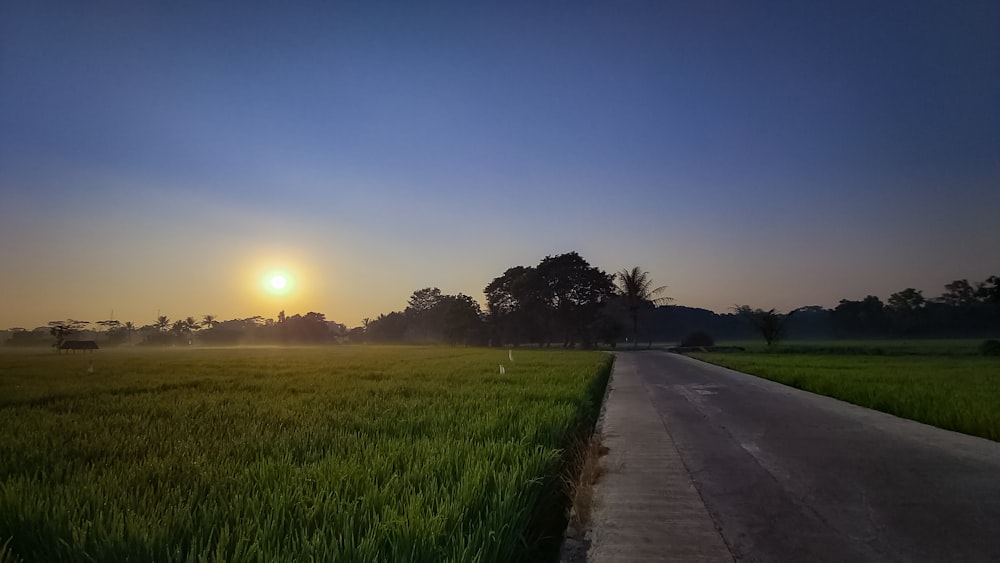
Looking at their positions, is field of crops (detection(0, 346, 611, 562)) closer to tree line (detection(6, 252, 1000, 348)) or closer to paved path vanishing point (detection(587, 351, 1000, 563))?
paved path vanishing point (detection(587, 351, 1000, 563))

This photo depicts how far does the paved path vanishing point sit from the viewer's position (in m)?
2.87

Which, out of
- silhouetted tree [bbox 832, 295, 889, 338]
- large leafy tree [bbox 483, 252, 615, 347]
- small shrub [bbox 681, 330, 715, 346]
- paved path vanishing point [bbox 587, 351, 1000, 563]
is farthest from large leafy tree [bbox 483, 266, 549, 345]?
silhouetted tree [bbox 832, 295, 889, 338]

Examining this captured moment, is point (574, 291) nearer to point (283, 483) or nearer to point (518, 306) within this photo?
point (518, 306)

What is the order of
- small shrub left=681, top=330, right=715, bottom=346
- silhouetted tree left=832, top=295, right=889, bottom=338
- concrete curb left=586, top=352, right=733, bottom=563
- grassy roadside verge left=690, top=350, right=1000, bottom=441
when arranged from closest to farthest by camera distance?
concrete curb left=586, top=352, right=733, bottom=563, grassy roadside verge left=690, top=350, right=1000, bottom=441, small shrub left=681, top=330, right=715, bottom=346, silhouetted tree left=832, top=295, right=889, bottom=338

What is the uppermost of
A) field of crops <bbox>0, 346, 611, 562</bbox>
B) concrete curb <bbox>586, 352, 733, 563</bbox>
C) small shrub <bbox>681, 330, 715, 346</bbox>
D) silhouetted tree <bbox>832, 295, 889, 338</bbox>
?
silhouetted tree <bbox>832, 295, 889, 338</bbox>

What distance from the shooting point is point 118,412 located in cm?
770

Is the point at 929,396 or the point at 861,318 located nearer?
the point at 929,396

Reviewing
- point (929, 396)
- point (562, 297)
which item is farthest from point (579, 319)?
point (929, 396)

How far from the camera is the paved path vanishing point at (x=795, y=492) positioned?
9.41 ft

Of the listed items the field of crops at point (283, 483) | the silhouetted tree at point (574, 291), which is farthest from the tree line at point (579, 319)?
the field of crops at point (283, 483)

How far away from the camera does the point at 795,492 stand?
393 cm

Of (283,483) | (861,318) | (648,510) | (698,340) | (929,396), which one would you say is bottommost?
(648,510)

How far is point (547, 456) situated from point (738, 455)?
2.44m

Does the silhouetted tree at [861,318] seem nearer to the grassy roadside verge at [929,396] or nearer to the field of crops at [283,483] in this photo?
the grassy roadside verge at [929,396]
